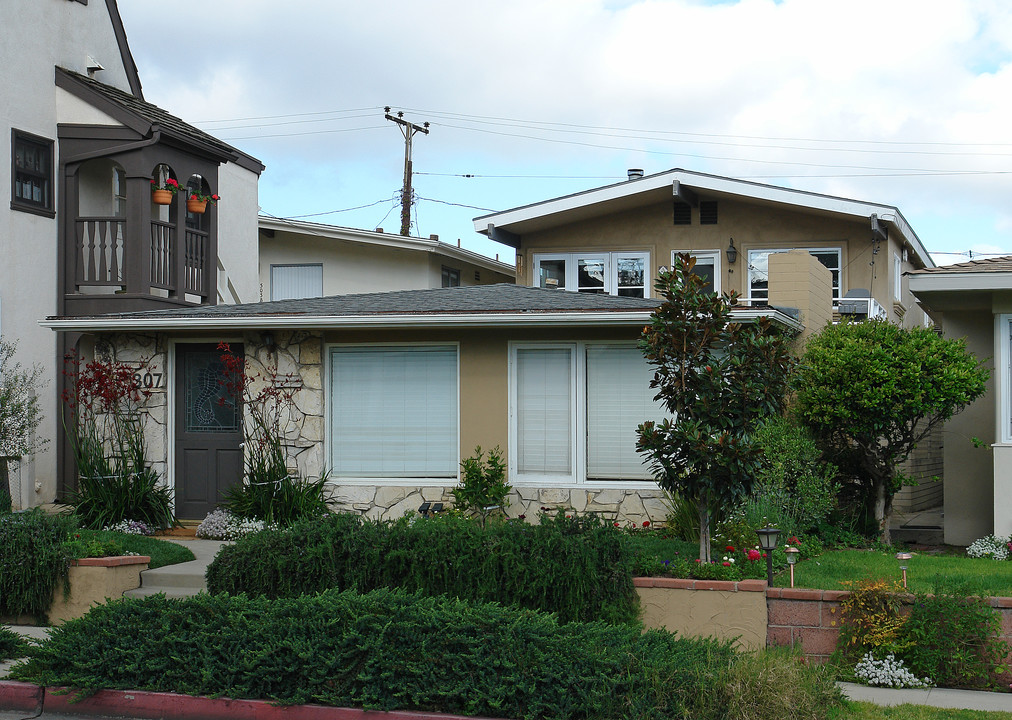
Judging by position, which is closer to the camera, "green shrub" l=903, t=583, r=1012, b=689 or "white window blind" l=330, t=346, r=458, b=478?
"green shrub" l=903, t=583, r=1012, b=689

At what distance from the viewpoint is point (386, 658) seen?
6328 millimetres

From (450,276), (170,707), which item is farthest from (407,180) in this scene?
(170,707)

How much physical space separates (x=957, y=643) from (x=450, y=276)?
16.8m

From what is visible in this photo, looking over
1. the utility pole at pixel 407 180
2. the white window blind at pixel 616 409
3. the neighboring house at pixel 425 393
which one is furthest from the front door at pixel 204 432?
the utility pole at pixel 407 180

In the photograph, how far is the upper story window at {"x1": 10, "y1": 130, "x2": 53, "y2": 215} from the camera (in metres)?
13.4

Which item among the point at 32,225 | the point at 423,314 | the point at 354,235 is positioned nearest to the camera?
the point at 423,314

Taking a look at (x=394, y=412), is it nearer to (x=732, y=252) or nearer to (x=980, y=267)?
(x=980, y=267)

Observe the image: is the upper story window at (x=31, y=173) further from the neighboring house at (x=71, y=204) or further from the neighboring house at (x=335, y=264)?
the neighboring house at (x=335, y=264)

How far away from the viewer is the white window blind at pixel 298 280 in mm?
21781

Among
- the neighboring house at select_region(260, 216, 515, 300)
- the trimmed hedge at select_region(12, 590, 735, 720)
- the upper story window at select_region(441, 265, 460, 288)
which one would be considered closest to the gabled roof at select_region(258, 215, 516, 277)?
the neighboring house at select_region(260, 216, 515, 300)

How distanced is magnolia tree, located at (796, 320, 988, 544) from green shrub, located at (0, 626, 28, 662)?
771cm

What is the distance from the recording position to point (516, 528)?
7934 mm

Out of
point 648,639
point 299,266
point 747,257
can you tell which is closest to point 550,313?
point 648,639

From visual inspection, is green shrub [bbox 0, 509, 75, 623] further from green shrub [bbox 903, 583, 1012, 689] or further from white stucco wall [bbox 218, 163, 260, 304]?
white stucco wall [bbox 218, 163, 260, 304]
